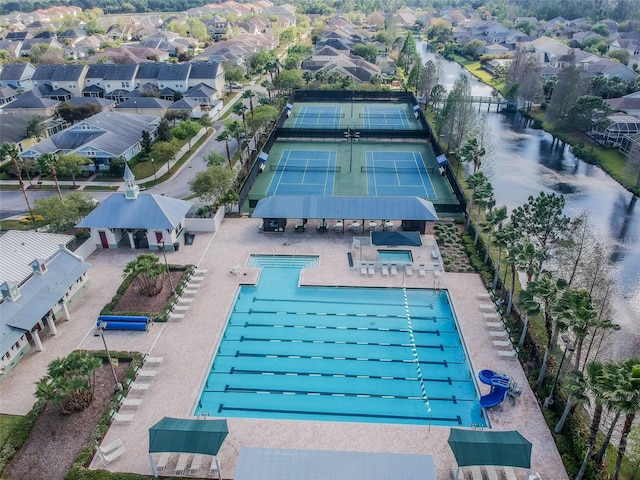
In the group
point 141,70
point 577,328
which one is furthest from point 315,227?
point 141,70

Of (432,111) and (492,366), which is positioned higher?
(432,111)

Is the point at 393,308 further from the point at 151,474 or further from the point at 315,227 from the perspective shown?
the point at 151,474

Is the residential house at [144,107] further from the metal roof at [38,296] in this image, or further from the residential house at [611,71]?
the residential house at [611,71]

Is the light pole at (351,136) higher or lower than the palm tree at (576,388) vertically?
higher

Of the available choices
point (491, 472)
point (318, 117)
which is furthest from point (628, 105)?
point (491, 472)

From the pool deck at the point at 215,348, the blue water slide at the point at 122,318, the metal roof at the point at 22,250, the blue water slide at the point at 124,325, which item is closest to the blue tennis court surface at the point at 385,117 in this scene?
the pool deck at the point at 215,348

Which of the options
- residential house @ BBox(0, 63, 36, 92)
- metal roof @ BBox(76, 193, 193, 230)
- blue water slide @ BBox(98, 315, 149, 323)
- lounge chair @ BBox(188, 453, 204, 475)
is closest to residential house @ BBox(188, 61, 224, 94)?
residential house @ BBox(0, 63, 36, 92)
